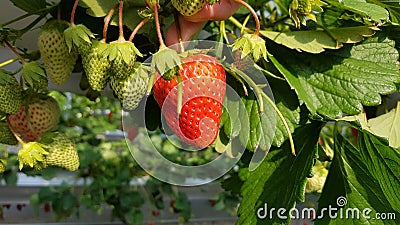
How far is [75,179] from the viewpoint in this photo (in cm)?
264

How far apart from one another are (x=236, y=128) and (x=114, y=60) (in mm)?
209

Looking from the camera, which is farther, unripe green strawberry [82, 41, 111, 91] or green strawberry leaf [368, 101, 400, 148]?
green strawberry leaf [368, 101, 400, 148]

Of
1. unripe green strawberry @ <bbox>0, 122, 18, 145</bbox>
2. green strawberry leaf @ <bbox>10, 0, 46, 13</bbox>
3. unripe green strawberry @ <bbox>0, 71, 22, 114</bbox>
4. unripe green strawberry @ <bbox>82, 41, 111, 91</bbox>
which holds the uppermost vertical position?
green strawberry leaf @ <bbox>10, 0, 46, 13</bbox>

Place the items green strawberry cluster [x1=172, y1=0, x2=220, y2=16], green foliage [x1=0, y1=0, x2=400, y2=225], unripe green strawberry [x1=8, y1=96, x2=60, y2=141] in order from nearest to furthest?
green strawberry cluster [x1=172, y1=0, x2=220, y2=16] < green foliage [x1=0, y1=0, x2=400, y2=225] < unripe green strawberry [x1=8, y1=96, x2=60, y2=141]

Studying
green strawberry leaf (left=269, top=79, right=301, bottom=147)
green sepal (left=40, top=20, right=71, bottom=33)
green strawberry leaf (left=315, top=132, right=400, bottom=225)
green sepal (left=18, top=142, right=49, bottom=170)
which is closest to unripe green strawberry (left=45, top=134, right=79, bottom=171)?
Result: green sepal (left=18, top=142, right=49, bottom=170)

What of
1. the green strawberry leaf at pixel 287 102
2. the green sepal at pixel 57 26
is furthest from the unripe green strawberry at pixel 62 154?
the green strawberry leaf at pixel 287 102

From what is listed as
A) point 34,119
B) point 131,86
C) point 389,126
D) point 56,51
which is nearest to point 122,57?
point 131,86

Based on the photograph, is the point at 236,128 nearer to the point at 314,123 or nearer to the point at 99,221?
the point at 314,123

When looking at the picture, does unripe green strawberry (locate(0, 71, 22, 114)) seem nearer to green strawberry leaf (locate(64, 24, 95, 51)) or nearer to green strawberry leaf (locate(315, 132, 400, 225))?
green strawberry leaf (locate(64, 24, 95, 51))

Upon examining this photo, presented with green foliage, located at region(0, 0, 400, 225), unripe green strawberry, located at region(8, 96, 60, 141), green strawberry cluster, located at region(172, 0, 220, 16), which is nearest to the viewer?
green strawberry cluster, located at region(172, 0, 220, 16)

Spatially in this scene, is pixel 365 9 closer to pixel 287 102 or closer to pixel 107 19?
pixel 287 102

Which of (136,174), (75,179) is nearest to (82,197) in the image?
(75,179)

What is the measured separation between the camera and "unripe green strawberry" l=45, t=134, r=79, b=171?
2.35 ft

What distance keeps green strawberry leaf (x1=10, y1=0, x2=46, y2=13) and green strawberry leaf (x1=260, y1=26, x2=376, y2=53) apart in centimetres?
29
